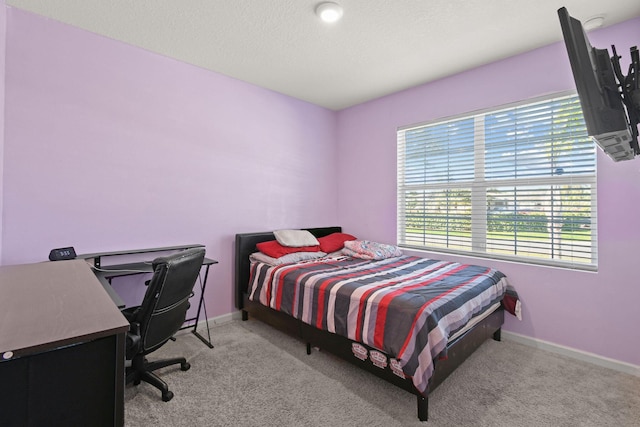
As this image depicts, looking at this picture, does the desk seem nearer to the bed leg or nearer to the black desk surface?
the black desk surface

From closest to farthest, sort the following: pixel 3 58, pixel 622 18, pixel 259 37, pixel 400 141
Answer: pixel 3 58 → pixel 622 18 → pixel 259 37 → pixel 400 141

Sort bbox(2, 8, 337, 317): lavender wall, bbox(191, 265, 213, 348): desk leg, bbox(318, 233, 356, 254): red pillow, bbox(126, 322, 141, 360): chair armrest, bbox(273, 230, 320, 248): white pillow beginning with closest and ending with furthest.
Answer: bbox(126, 322, 141, 360): chair armrest → bbox(2, 8, 337, 317): lavender wall → bbox(191, 265, 213, 348): desk leg → bbox(273, 230, 320, 248): white pillow → bbox(318, 233, 356, 254): red pillow

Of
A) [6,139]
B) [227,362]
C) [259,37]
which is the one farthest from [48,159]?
[227,362]

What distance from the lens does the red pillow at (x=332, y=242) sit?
3625 mm

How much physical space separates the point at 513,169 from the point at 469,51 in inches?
45.9

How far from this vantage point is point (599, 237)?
7.78 feet

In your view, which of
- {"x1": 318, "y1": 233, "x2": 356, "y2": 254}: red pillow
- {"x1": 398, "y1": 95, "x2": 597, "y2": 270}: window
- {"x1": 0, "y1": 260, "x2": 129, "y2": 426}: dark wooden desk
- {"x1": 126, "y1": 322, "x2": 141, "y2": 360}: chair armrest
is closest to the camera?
{"x1": 0, "y1": 260, "x2": 129, "y2": 426}: dark wooden desk

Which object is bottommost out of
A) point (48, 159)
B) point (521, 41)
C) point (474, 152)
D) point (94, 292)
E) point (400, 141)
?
point (94, 292)

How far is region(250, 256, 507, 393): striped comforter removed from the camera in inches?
69.4

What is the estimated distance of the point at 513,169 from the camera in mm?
2828

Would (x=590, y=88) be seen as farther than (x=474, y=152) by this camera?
No

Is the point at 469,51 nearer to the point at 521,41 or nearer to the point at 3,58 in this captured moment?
the point at 521,41

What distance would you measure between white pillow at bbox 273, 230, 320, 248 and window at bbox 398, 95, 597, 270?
1.14 m

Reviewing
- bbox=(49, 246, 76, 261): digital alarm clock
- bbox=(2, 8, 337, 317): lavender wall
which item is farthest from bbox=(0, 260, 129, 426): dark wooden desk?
bbox=(2, 8, 337, 317): lavender wall
